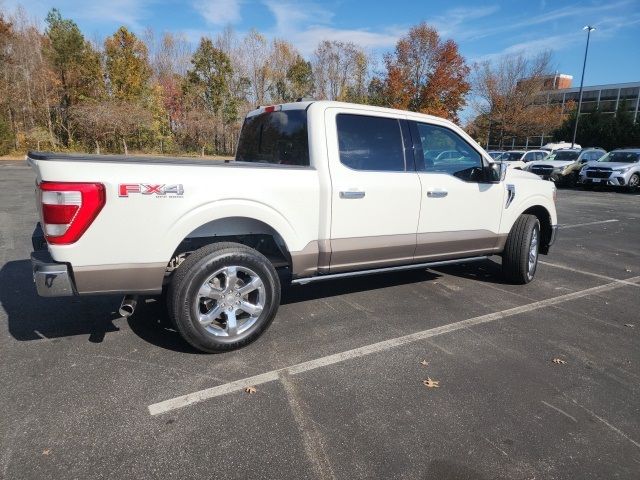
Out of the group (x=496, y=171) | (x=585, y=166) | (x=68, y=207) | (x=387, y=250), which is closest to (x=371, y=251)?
(x=387, y=250)

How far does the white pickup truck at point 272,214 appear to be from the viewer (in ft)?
9.44

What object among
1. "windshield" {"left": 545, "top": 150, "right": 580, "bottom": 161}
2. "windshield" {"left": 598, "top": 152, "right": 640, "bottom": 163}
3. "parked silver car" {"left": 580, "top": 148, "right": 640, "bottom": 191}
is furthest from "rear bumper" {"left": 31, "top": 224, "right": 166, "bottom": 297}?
"windshield" {"left": 545, "top": 150, "right": 580, "bottom": 161}

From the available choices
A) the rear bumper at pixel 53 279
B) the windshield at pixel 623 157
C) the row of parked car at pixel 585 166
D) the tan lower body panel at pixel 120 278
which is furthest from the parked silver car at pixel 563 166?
the rear bumper at pixel 53 279

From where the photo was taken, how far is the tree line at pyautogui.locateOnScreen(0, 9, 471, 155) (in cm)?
3066

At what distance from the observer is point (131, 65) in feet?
109

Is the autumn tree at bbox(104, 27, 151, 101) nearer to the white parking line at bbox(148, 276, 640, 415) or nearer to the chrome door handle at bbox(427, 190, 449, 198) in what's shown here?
the chrome door handle at bbox(427, 190, 449, 198)

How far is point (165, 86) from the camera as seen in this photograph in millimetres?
42844

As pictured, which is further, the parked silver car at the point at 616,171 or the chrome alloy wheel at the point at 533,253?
the parked silver car at the point at 616,171

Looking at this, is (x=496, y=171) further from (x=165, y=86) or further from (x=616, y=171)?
(x=165, y=86)

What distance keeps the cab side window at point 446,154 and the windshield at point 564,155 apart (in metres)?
21.2

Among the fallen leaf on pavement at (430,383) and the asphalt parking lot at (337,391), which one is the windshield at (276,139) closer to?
the asphalt parking lot at (337,391)

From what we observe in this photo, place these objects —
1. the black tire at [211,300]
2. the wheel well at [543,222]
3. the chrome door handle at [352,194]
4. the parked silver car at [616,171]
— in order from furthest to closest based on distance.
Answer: the parked silver car at [616,171] < the wheel well at [543,222] < the chrome door handle at [352,194] < the black tire at [211,300]

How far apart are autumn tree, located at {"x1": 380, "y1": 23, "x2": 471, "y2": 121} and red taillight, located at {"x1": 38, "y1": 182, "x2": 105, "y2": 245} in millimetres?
35663

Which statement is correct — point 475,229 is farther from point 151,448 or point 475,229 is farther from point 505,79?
point 505,79
